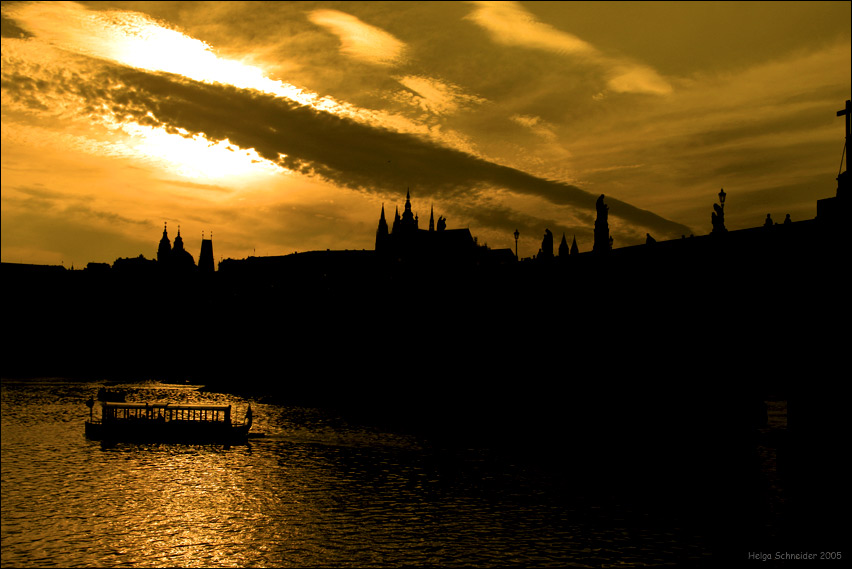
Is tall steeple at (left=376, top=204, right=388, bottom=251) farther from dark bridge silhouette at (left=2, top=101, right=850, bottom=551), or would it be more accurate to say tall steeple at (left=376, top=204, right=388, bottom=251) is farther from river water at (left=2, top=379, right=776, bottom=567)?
river water at (left=2, top=379, right=776, bottom=567)

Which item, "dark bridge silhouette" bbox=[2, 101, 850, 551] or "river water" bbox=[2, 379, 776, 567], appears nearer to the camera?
"river water" bbox=[2, 379, 776, 567]

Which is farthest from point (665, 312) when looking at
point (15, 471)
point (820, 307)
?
point (15, 471)

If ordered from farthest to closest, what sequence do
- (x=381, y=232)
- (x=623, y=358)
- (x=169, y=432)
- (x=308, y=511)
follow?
(x=381, y=232)
(x=623, y=358)
(x=169, y=432)
(x=308, y=511)

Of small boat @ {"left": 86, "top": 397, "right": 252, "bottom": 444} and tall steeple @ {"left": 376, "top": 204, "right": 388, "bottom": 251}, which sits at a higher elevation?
tall steeple @ {"left": 376, "top": 204, "right": 388, "bottom": 251}

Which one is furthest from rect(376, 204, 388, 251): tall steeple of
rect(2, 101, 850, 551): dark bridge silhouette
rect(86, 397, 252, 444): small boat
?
rect(86, 397, 252, 444): small boat

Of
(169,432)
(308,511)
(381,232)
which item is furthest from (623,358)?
(381,232)

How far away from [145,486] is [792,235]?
1455 inches

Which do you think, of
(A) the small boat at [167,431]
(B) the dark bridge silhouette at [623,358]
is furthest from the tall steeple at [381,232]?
(A) the small boat at [167,431]

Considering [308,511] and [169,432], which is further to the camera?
[169,432]

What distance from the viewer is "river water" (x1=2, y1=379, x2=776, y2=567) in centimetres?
2975

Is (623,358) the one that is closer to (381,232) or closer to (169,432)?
(169,432)

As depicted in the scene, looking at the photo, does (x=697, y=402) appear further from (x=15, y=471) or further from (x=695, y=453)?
(x=15, y=471)

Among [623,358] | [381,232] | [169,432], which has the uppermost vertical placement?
[381,232]

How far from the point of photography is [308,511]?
3647 cm
